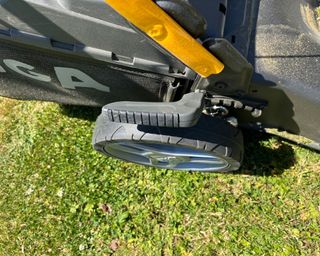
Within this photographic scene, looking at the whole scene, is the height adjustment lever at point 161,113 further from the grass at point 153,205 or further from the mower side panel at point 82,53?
the grass at point 153,205

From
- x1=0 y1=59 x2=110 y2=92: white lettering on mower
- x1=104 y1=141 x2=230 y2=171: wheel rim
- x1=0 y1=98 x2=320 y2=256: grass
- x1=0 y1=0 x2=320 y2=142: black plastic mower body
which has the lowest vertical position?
x1=0 y1=98 x2=320 y2=256: grass

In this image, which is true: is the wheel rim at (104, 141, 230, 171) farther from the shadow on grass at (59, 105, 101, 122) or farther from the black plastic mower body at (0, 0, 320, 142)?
the shadow on grass at (59, 105, 101, 122)

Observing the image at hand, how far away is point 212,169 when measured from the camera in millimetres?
2299

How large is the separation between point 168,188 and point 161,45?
1054mm

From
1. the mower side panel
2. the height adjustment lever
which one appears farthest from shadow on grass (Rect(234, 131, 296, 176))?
the height adjustment lever

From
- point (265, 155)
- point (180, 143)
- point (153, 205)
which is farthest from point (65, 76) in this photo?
point (265, 155)

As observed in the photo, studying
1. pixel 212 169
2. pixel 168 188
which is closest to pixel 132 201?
pixel 168 188

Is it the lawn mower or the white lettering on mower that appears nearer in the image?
the lawn mower

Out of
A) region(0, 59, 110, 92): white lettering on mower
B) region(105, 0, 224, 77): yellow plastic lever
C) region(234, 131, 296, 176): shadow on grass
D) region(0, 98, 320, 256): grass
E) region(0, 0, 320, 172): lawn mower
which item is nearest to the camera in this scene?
region(105, 0, 224, 77): yellow plastic lever

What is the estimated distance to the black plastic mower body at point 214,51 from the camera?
66.8 inches

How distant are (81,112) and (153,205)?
69 cm

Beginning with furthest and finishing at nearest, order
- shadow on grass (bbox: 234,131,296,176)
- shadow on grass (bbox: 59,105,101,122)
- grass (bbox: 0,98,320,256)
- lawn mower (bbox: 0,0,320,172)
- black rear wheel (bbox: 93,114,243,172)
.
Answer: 1. shadow on grass (bbox: 59,105,101,122)
2. shadow on grass (bbox: 234,131,296,176)
3. grass (bbox: 0,98,320,256)
4. black rear wheel (bbox: 93,114,243,172)
5. lawn mower (bbox: 0,0,320,172)

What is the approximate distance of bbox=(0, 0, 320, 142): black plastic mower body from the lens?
5.57 ft

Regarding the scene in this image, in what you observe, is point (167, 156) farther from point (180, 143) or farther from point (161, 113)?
point (161, 113)
